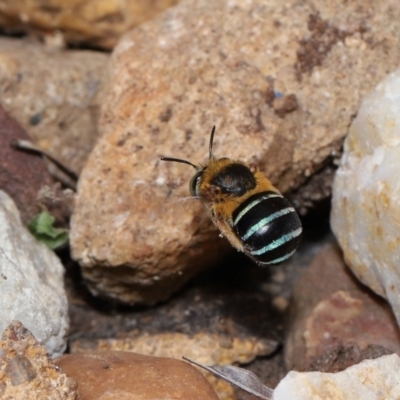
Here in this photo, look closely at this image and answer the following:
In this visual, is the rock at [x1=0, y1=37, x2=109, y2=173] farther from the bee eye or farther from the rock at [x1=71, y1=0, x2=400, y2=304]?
the bee eye

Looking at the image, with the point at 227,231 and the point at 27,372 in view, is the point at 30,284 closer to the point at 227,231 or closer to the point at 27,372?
the point at 27,372

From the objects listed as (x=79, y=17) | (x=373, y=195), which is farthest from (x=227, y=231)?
(x=79, y=17)

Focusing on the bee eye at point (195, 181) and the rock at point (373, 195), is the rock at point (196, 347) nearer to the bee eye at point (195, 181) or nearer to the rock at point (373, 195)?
the rock at point (373, 195)

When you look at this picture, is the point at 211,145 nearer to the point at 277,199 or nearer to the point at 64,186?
the point at 277,199

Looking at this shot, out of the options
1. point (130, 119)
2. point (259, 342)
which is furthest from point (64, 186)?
point (259, 342)

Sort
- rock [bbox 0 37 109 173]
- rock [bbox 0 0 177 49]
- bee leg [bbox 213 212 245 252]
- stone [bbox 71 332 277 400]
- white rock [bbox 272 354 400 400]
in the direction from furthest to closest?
rock [bbox 0 0 177 49] → rock [bbox 0 37 109 173] → stone [bbox 71 332 277 400] → bee leg [bbox 213 212 245 252] → white rock [bbox 272 354 400 400]

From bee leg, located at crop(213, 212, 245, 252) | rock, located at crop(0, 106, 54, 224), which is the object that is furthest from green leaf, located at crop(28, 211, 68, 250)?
bee leg, located at crop(213, 212, 245, 252)
